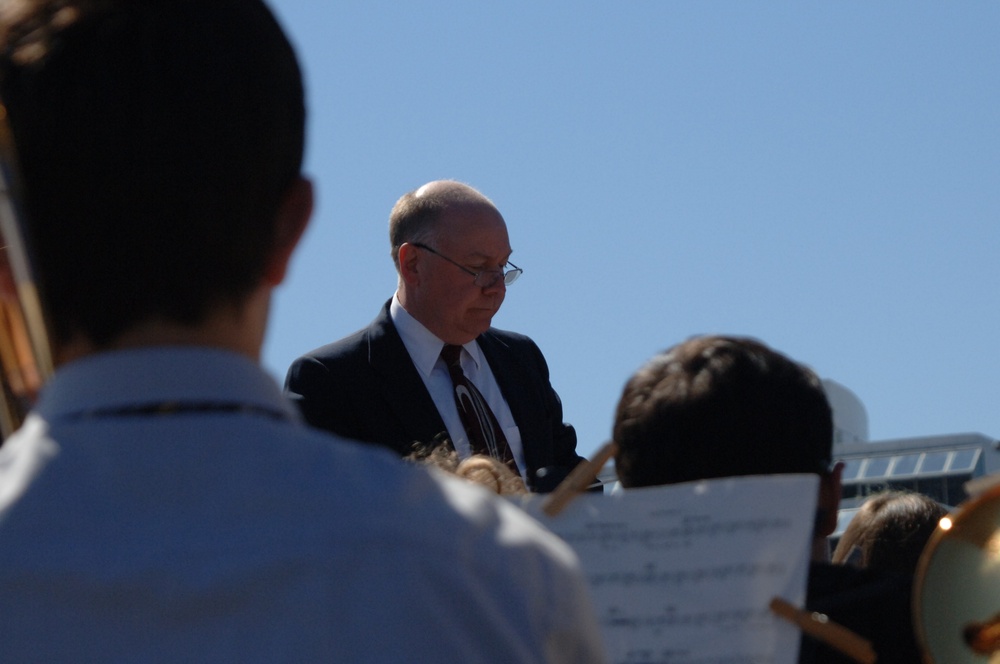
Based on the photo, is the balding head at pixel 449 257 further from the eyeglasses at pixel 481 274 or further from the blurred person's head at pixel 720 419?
the blurred person's head at pixel 720 419

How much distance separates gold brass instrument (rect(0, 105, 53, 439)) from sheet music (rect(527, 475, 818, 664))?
0.68m

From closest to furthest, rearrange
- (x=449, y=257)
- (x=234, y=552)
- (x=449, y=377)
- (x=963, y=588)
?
1. (x=234, y=552)
2. (x=963, y=588)
3. (x=449, y=377)
4. (x=449, y=257)

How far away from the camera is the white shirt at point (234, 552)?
3.17 ft

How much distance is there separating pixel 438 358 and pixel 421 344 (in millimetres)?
74

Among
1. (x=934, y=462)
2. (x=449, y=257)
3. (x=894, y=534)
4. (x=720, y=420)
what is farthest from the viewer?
(x=934, y=462)

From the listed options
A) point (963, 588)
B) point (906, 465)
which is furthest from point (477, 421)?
point (906, 465)

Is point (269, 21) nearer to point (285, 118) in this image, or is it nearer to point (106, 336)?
point (285, 118)

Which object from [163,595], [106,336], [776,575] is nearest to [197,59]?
[106,336]

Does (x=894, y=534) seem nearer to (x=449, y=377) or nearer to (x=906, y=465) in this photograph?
(x=449, y=377)

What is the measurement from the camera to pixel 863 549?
4031 mm

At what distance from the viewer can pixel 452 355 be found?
4855 millimetres

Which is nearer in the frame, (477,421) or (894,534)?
(894,534)

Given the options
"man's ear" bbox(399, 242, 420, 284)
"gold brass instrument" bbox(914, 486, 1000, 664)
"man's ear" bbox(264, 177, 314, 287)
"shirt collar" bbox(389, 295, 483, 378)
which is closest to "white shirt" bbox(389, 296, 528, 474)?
"shirt collar" bbox(389, 295, 483, 378)

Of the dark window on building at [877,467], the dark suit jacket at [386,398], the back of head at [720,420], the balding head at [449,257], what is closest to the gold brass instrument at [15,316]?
the back of head at [720,420]
